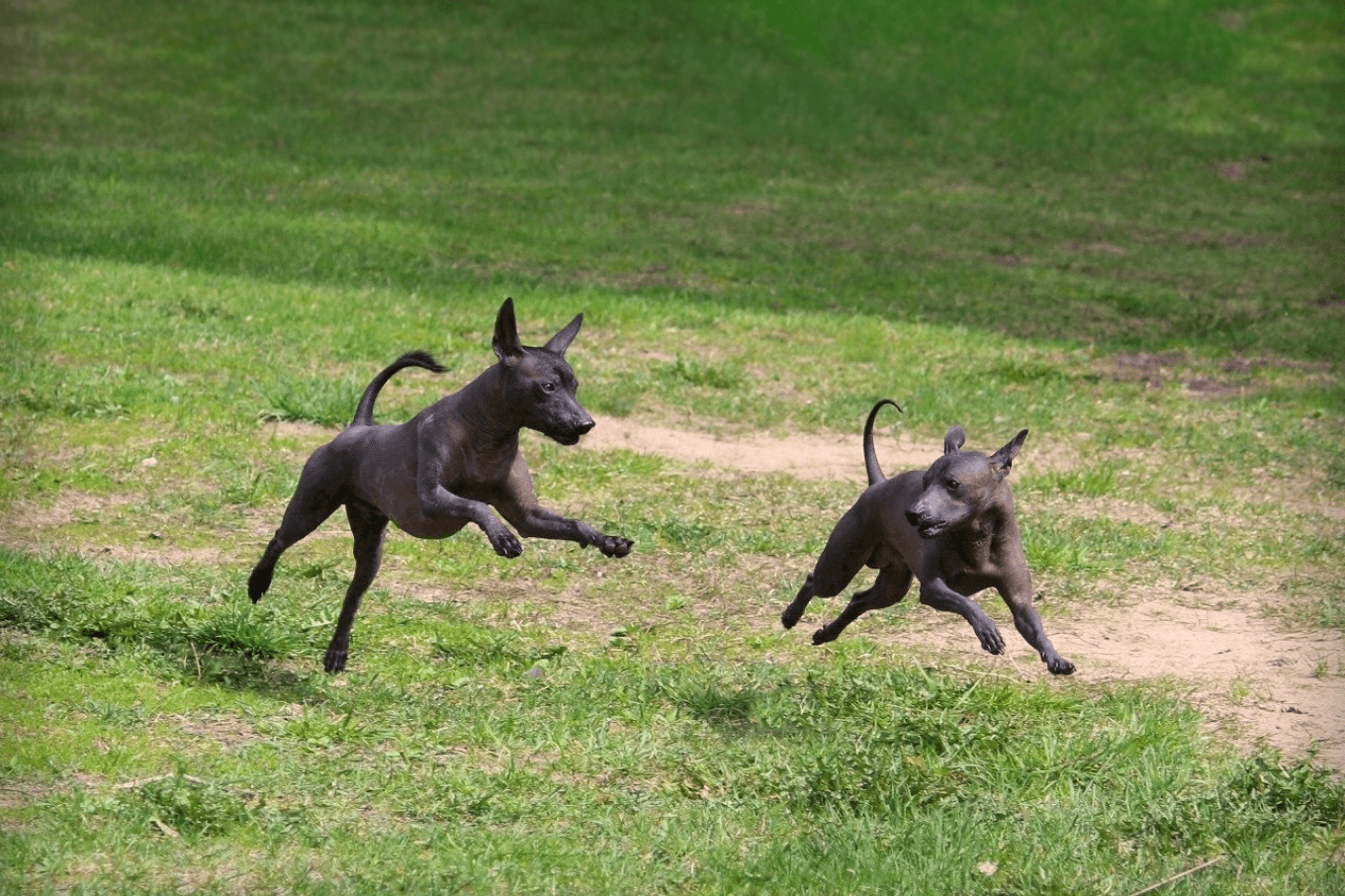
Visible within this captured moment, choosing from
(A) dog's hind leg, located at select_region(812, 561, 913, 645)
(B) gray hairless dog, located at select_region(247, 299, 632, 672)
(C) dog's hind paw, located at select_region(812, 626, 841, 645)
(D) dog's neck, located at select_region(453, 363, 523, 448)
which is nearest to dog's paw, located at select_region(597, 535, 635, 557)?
(B) gray hairless dog, located at select_region(247, 299, 632, 672)

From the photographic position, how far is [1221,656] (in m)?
8.08

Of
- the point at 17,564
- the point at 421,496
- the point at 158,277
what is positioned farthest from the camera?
the point at 158,277

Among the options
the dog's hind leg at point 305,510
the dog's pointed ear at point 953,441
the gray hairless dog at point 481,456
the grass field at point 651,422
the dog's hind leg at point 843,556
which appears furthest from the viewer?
the dog's hind leg at point 843,556

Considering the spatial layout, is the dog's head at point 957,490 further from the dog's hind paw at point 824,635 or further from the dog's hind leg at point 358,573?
the dog's hind leg at point 358,573

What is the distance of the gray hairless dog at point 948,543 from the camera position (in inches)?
248

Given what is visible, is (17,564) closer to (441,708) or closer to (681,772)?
(441,708)

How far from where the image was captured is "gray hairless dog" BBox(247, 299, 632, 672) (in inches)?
245

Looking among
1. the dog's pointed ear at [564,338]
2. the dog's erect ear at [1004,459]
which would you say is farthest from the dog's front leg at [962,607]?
the dog's pointed ear at [564,338]

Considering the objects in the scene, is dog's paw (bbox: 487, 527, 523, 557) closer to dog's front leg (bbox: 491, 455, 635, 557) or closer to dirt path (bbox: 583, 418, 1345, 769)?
dog's front leg (bbox: 491, 455, 635, 557)

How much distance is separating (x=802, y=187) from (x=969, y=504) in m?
17.6

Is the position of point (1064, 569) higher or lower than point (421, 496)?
lower

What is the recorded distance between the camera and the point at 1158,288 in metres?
18.8

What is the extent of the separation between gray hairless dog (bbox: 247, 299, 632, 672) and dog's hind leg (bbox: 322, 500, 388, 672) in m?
0.24

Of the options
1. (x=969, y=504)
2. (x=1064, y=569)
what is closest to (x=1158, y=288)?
(x=1064, y=569)
